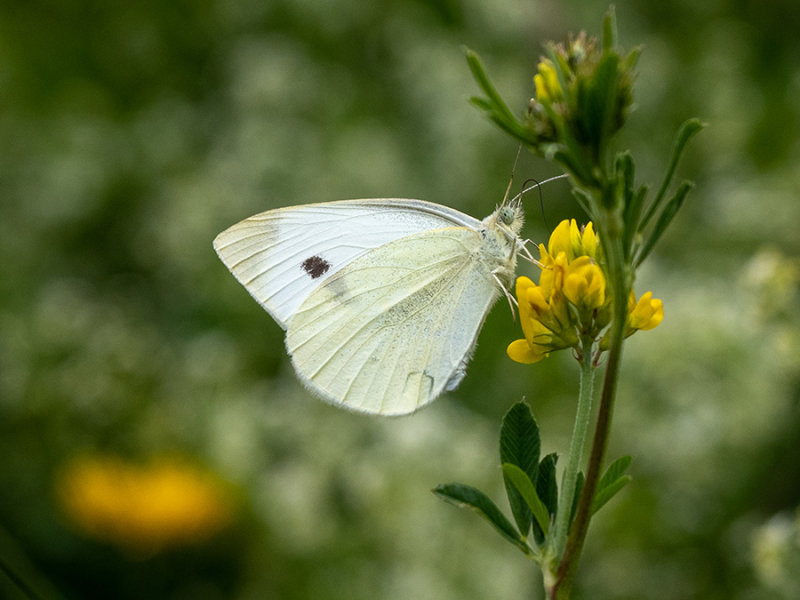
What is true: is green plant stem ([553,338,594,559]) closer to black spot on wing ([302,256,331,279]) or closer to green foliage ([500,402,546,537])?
green foliage ([500,402,546,537])

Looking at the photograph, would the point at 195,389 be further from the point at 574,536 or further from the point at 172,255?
the point at 574,536

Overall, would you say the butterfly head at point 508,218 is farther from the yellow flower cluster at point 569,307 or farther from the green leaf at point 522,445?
the green leaf at point 522,445

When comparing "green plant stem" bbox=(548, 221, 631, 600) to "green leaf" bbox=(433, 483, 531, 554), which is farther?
"green leaf" bbox=(433, 483, 531, 554)

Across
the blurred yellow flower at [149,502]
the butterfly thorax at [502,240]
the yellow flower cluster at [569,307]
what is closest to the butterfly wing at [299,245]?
the butterfly thorax at [502,240]

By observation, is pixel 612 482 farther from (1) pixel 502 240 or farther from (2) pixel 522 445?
(1) pixel 502 240

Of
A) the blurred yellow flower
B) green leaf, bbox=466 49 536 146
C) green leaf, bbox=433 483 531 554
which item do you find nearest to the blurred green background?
the blurred yellow flower
